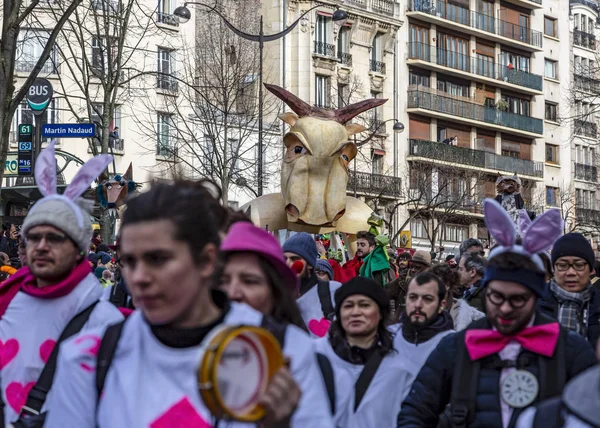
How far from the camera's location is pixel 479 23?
227 feet

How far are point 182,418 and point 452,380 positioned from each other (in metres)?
2.15

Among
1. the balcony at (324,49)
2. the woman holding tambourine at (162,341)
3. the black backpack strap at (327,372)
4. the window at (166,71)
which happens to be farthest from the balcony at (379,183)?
the woman holding tambourine at (162,341)

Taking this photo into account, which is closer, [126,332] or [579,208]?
[126,332]

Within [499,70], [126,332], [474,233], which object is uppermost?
[499,70]

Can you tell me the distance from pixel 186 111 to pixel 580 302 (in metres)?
43.4

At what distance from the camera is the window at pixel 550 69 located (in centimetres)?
7538

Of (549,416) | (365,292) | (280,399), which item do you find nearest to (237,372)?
(280,399)

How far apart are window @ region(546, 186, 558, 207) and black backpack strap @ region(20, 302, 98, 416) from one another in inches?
2714

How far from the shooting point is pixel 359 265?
1584 centimetres

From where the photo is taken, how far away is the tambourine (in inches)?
118

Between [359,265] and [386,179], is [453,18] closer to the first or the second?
[386,179]

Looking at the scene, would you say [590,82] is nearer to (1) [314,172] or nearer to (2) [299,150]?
(2) [299,150]

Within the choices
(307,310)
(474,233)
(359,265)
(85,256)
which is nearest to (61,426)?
(85,256)

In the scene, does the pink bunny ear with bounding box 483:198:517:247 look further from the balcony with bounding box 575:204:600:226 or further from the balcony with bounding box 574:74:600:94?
the balcony with bounding box 575:204:600:226
